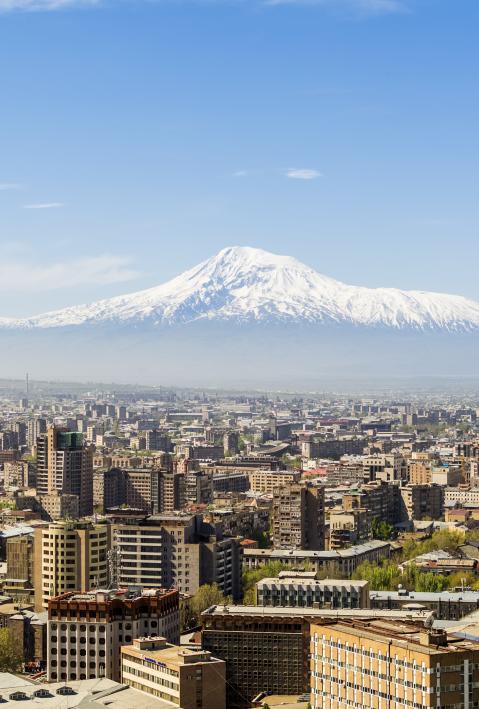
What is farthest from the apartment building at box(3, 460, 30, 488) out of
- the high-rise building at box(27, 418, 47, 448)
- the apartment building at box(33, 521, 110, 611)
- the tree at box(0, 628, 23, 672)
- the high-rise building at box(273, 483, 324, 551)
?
the tree at box(0, 628, 23, 672)

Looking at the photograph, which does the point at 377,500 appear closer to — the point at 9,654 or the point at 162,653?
the point at 9,654

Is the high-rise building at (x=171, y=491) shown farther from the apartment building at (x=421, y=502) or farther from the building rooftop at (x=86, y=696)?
the building rooftop at (x=86, y=696)

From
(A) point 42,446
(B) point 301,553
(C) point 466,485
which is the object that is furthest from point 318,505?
(C) point 466,485

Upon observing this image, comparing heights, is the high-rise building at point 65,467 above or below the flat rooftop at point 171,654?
above

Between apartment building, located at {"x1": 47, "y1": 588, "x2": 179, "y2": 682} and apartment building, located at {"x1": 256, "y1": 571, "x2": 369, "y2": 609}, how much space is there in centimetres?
1025

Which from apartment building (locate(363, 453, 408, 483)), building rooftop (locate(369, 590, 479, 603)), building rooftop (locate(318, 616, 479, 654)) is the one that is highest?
apartment building (locate(363, 453, 408, 483))

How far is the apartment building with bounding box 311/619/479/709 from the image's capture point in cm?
3203

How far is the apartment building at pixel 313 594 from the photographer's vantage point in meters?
51.3

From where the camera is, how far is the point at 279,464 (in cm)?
11606

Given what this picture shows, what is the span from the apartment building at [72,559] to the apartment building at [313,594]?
558 centimetres

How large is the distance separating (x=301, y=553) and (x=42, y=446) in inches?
1229

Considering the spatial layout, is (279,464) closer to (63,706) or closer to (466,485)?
(466,485)

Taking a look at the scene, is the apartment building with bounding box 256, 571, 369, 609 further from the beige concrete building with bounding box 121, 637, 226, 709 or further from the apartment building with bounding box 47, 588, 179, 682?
the beige concrete building with bounding box 121, 637, 226, 709

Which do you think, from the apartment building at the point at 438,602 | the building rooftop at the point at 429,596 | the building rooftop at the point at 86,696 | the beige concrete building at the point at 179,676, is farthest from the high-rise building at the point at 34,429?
the building rooftop at the point at 86,696
